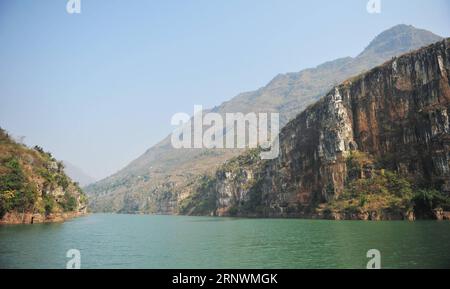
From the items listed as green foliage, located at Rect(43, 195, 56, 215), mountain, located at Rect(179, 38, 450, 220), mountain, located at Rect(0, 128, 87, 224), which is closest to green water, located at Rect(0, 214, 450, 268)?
mountain, located at Rect(0, 128, 87, 224)

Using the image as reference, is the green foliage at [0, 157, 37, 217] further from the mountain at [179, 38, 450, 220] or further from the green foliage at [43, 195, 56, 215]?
the mountain at [179, 38, 450, 220]

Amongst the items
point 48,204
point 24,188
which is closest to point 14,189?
point 24,188

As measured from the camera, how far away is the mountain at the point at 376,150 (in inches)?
3957

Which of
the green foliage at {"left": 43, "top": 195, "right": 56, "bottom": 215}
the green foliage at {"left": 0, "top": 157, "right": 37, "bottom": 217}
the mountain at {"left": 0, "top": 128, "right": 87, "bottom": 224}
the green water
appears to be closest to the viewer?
the green water

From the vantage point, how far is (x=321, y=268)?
32.7 metres

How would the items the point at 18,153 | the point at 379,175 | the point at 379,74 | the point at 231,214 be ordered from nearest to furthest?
the point at 18,153 < the point at 379,175 < the point at 379,74 < the point at 231,214

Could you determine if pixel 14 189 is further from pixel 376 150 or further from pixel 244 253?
pixel 376 150

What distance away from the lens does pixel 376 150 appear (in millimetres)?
122812

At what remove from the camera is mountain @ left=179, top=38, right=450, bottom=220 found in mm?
100500

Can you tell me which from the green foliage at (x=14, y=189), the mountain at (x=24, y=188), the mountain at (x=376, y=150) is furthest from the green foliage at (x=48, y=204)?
the mountain at (x=376, y=150)

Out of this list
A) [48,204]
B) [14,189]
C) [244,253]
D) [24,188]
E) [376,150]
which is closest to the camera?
[244,253]
